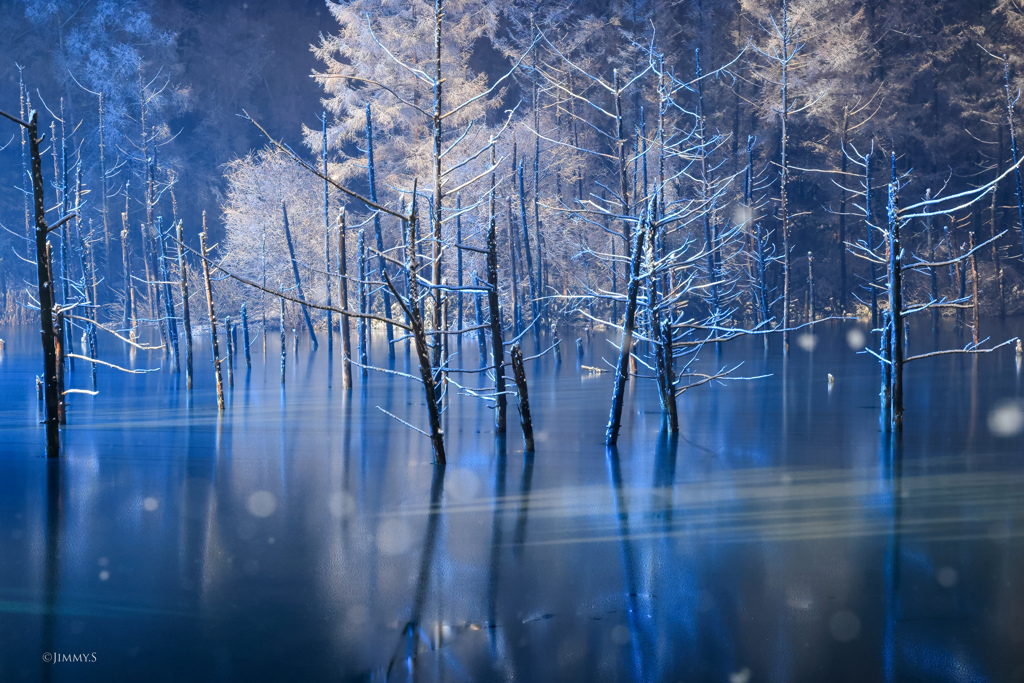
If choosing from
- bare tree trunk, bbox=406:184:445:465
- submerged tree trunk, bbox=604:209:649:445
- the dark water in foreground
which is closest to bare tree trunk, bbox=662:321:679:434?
the dark water in foreground

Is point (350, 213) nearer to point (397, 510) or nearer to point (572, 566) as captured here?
point (397, 510)

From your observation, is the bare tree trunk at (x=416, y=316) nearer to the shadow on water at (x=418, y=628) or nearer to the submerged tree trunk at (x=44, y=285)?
the shadow on water at (x=418, y=628)

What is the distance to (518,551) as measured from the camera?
7.77 meters

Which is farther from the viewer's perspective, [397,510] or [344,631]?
[397,510]

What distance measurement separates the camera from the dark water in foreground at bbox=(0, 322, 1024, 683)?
563 cm

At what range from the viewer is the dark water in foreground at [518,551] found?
18.5 feet

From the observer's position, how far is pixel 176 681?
5.31 meters

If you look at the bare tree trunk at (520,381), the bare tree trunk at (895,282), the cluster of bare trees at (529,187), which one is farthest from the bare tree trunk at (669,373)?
the cluster of bare trees at (529,187)

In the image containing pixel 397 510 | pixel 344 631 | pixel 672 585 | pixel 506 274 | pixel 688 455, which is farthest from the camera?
pixel 506 274

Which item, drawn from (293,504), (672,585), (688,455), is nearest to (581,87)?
(688,455)

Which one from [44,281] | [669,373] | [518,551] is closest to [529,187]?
[669,373]

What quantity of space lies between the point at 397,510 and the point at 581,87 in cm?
2807

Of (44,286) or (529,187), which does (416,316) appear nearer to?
(44,286)

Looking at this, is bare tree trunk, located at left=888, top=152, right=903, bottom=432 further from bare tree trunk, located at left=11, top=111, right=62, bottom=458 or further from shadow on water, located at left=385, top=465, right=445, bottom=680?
bare tree trunk, located at left=11, top=111, right=62, bottom=458
